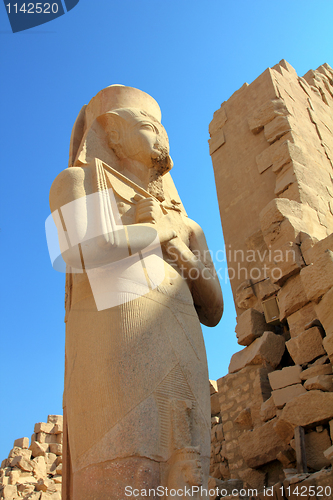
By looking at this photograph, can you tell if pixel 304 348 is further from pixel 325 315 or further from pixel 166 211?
pixel 166 211

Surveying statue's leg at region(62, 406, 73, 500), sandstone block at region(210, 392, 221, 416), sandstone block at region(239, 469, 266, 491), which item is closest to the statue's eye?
statue's leg at region(62, 406, 73, 500)

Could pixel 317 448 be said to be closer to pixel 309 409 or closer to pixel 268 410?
pixel 309 409

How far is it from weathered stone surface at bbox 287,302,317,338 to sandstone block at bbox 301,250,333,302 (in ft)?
1.22

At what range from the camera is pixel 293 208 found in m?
4.96

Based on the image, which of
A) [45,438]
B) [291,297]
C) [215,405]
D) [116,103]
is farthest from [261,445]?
[45,438]

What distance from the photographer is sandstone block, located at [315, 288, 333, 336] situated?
→ 3635mm

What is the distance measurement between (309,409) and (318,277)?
3.48 ft

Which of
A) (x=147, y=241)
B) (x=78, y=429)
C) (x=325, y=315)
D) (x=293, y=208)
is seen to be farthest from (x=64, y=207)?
(x=293, y=208)

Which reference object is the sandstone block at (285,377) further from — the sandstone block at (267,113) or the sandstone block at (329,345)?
the sandstone block at (267,113)

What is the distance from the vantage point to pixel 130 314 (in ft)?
6.84

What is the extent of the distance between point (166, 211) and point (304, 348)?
2109 millimetres

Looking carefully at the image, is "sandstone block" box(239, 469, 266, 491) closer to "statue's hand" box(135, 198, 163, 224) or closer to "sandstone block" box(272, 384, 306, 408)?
"sandstone block" box(272, 384, 306, 408)

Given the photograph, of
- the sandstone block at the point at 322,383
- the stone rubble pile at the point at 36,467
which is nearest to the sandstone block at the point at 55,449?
the stone rubble pile at the point at 36,467

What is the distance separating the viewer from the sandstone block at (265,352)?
4.56 m
